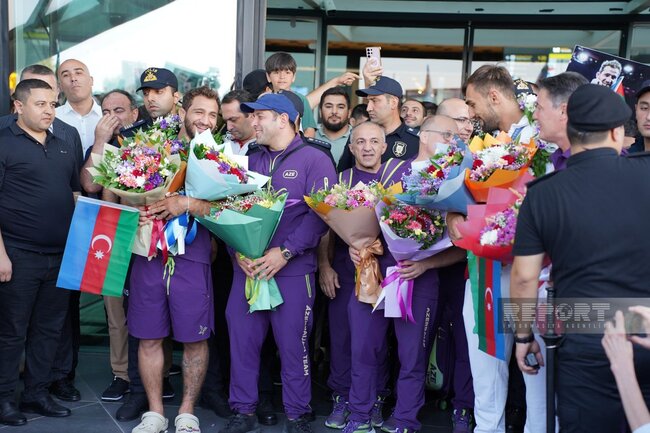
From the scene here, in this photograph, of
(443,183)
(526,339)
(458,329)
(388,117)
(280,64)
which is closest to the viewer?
(526,339)

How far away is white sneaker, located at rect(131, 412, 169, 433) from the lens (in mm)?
4359

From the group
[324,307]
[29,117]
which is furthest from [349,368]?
[29,117]

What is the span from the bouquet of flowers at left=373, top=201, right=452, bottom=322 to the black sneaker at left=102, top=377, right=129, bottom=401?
1.94m

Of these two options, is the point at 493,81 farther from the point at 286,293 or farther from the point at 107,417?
the point at 107,417

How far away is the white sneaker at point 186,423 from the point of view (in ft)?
14.4

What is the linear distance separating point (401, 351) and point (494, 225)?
1.31 meters

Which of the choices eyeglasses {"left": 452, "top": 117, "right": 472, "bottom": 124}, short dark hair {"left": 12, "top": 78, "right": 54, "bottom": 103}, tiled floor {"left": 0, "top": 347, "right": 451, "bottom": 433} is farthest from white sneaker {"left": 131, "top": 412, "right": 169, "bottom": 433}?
eyeglasses {"left": 452, "top": 117, "right": 472, "bottom": 124}

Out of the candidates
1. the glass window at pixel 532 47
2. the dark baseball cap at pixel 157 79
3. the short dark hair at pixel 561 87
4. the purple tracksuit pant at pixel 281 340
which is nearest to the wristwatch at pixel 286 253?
the purple tracksuit pant at pixel 281 340

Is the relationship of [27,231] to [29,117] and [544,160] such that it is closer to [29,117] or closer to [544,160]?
[29,117]

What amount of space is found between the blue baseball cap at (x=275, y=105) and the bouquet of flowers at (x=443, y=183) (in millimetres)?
913

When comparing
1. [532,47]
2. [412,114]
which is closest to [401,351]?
[412,114]

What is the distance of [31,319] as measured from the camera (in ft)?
15.6

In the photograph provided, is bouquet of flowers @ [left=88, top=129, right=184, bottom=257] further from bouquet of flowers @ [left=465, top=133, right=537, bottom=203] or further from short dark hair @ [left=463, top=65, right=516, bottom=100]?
short dark hair @ [left=463, top=65, right=516, bottom=100]

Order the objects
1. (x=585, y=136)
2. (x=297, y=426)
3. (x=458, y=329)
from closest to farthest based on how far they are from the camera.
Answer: (x=585, y=136)
(x=297, y=426)
(x=458, y=329)
